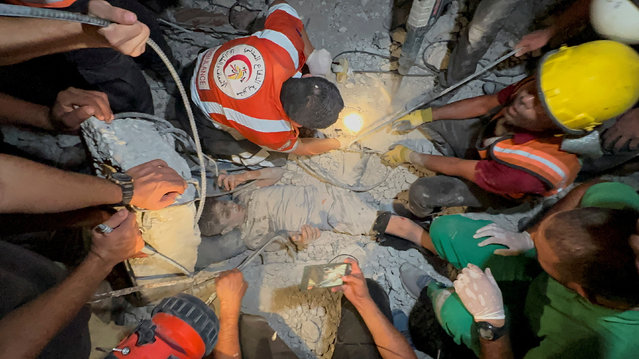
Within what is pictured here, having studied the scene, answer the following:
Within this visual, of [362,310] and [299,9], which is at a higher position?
→ [299,9]

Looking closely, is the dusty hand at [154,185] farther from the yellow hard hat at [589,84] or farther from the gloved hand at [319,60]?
the yellow hard hat at [589,84]

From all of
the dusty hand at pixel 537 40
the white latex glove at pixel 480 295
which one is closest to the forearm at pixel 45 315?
the white latex glove at pixel 480 295

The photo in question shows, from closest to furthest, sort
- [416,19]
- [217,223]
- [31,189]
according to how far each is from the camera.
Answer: [31,189] < [416,19] < [217,223]

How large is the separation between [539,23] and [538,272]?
3.09 meters

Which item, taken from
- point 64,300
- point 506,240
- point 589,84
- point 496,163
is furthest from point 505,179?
point 64,300

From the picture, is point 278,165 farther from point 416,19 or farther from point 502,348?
point 502,348

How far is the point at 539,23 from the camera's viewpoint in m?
3.79

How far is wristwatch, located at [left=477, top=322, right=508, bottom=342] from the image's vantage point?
217 cm

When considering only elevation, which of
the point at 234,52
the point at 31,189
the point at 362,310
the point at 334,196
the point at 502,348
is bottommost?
the point at 362,310

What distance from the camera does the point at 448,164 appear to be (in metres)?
3.12

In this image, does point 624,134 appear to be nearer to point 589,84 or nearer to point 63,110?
point 589,84

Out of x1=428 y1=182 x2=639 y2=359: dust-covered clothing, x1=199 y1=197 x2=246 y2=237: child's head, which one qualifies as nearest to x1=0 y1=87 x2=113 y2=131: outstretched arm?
x1=199 y1=197 x2=246 y2=237: child's head

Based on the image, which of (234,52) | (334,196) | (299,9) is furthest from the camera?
(299,9)

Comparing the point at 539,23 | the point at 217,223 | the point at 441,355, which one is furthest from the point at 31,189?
the point at 539,23
